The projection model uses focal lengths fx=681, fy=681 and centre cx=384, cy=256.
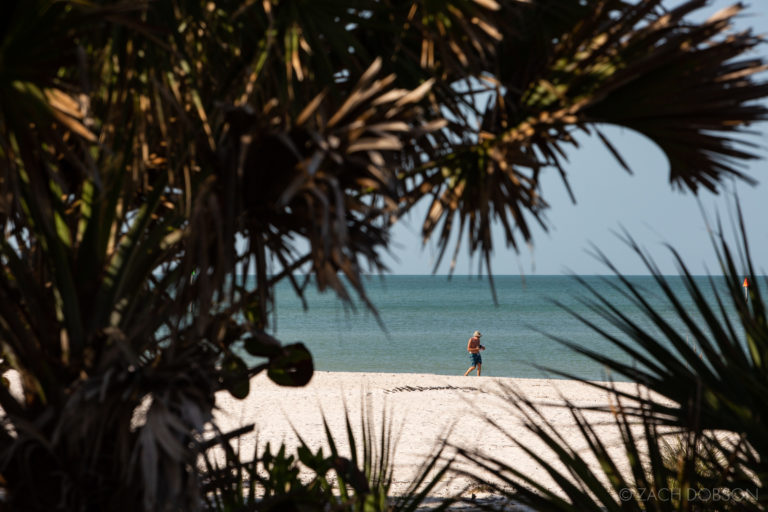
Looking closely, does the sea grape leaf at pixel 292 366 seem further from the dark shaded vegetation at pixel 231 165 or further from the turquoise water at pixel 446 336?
the turquoise water at pixel 446 336

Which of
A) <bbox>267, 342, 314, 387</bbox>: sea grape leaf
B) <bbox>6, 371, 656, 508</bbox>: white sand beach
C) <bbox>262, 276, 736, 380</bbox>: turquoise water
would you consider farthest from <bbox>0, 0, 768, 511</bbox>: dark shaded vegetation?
<bbox>262, 276, 736, 380</bbox>: turquoise water

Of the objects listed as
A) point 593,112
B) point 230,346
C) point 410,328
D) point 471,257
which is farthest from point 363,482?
point 410,328

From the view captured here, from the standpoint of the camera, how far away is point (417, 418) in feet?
28.2

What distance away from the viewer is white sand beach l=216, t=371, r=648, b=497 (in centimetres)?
643

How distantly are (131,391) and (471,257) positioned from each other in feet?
3.56

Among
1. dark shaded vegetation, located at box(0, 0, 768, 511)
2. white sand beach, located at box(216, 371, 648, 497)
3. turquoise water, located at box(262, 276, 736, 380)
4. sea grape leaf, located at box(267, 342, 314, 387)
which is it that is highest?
dark shaded vegetation, located at box(0, 0, 768, 511)

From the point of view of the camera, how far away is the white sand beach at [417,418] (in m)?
6.43

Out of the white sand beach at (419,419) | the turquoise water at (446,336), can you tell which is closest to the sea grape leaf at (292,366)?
the white sand beach at (419,419)

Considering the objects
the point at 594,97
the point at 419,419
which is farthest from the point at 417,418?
the point at 594,97

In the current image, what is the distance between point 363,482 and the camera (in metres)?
2.25

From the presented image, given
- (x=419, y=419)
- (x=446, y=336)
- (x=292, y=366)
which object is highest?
(x=292, y=366)

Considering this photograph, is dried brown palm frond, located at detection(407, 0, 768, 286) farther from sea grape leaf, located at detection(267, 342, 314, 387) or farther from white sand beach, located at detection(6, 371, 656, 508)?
white sand beach, located at detection(6, 371, 656, 508)

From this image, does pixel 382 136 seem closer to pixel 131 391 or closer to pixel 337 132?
pixel 337 132

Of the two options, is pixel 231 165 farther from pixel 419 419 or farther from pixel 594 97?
pixel 419 419
